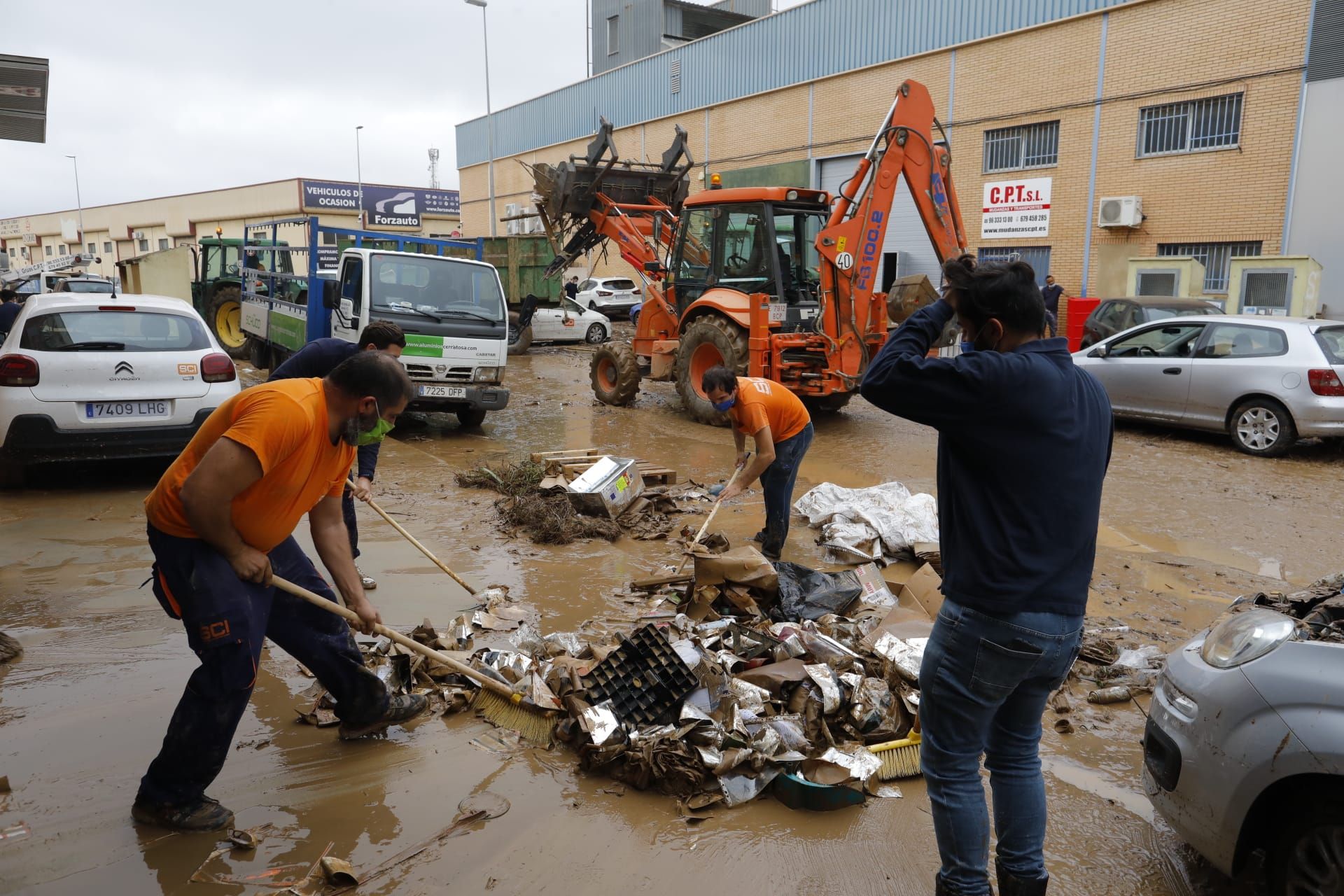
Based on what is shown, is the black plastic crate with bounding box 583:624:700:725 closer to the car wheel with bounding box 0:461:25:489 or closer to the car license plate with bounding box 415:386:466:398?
the car wheel with bounding box 0:461:25:489

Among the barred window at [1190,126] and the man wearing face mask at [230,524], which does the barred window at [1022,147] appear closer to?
the barred window at [1190,126]

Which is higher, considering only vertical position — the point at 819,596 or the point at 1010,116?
the point at 1010,116

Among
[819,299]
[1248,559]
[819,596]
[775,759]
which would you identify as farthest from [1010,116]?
[775,759]

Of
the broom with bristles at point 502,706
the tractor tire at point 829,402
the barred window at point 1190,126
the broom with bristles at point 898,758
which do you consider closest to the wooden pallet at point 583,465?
the tractor tire at point 829,402

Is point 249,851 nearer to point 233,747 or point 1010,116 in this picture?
point 233,747

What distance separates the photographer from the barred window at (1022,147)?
65.0ft

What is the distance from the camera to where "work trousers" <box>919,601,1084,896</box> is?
2.34m

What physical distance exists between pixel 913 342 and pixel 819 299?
836 cm

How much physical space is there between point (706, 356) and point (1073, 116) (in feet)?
43.1

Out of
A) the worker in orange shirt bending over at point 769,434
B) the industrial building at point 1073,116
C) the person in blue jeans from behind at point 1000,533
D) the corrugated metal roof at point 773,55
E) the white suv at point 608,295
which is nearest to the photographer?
the person in blue jeans from behind at point 1000,533

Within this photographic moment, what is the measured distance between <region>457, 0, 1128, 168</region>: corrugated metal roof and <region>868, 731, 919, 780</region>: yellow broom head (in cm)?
1970

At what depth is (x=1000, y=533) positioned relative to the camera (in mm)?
2328

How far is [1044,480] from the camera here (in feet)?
7.59

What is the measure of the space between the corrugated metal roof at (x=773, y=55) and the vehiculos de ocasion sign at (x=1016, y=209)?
3.50 metres
